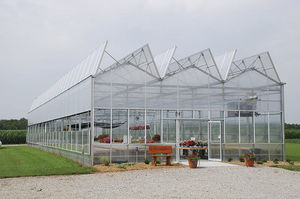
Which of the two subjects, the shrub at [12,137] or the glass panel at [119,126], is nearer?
the glass panel at [119,126]

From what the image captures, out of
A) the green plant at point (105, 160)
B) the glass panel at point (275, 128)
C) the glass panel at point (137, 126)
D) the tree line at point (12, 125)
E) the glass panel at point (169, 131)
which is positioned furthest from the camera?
the tree line at point (12, 125)

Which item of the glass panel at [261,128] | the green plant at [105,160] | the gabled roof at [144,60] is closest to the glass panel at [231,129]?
the glass panel at [261,128]

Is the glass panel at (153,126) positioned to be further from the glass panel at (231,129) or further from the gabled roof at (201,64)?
the glass panel at (231,129)

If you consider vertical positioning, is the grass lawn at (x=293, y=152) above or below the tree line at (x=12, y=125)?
below

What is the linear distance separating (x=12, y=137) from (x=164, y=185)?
45669mm

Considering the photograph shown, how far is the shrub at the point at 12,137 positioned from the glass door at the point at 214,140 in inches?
1600

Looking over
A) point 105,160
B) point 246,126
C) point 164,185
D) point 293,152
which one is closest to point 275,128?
point 246,126

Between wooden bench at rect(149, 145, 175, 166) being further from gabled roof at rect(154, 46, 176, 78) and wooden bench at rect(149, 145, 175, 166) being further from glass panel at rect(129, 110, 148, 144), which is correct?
gabled roof at rect(154, 46, 176, 78)

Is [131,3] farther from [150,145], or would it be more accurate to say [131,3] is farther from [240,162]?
[240,162]

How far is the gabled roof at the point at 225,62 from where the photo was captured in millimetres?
19669

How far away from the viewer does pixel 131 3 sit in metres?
11.3

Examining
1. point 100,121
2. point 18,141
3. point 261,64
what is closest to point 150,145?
point 100,121

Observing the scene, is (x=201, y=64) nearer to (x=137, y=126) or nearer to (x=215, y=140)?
(x=215, y=140)

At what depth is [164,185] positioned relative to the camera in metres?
11.3
